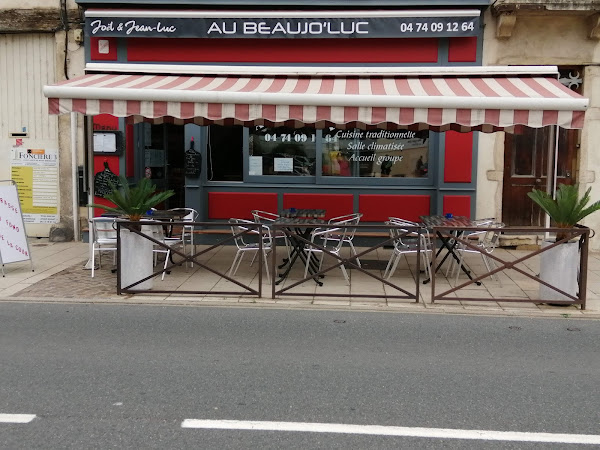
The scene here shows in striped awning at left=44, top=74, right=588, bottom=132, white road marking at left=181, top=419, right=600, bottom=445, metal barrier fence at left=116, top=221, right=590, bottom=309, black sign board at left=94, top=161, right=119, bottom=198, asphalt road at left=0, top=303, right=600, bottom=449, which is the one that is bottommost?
white road marking at left=181, top=419, right=600, bottom=445

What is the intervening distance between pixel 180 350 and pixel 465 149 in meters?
6.99

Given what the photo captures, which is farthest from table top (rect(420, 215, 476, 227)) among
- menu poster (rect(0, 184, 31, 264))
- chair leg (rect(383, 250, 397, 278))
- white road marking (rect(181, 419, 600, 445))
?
menu poster (rect(0, 184, 31, 264))

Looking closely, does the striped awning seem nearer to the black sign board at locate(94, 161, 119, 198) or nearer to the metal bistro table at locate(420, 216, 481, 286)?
the metal bistro table at locate(420, 216, 481, 286)

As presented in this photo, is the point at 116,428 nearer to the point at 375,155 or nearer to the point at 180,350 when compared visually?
the point at 180,350

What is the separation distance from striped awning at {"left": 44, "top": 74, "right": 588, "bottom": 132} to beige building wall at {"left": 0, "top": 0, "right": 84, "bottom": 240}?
3645mm

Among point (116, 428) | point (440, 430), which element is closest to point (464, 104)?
point (440, 430)

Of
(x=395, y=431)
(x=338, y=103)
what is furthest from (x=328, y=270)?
(x=395, y=431)

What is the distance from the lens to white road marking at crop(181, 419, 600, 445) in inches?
145

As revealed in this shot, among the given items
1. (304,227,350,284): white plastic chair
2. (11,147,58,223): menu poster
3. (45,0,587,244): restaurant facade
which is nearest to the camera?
(304,227,350,284): white plastic chair

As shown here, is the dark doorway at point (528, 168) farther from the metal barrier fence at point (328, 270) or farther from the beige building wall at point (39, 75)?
the beige building wall at point (39, 75)

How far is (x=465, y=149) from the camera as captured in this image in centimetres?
1062

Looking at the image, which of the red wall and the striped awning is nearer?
the striped awning

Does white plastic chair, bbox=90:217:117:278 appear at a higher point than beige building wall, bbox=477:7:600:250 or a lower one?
lower

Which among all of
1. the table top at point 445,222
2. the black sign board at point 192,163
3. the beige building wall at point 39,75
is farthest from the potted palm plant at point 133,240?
the beige building wall at point 39,75
